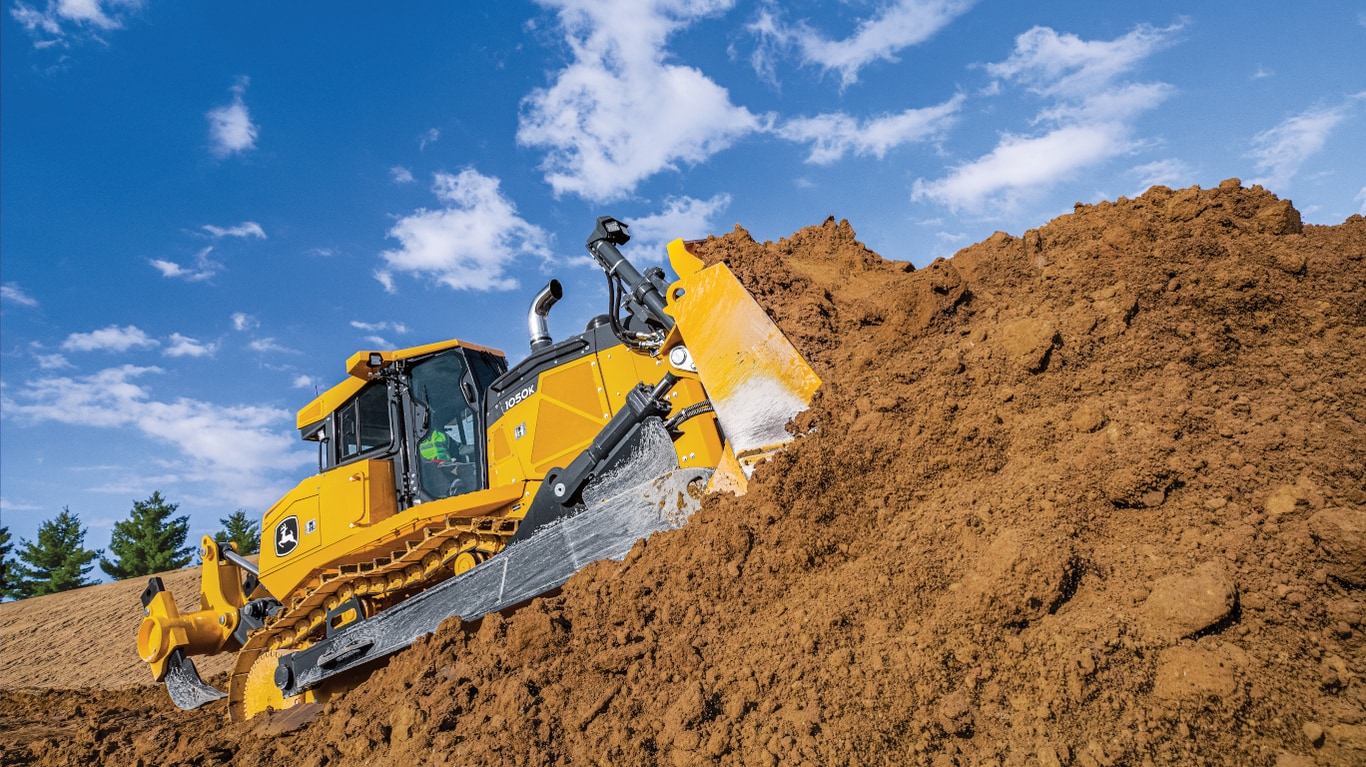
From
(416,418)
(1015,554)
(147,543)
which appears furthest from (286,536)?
(147,543)

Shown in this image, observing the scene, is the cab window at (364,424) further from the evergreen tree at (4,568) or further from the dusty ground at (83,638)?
the evergreen tree at (4,568)

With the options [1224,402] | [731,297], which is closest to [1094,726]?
[1224,402]

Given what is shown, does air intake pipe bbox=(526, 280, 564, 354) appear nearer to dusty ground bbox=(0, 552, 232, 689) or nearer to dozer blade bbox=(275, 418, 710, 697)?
dozer blade bbox=(275, 418, 710, 697)

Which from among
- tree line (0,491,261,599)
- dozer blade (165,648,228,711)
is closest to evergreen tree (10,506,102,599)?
tree line (0,491,261,599)

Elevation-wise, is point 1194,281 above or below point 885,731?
above

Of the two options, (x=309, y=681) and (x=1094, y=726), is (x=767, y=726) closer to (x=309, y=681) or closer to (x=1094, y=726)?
(x=1094, y=726)

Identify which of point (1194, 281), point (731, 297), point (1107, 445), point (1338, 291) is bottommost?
point (1107, 445)

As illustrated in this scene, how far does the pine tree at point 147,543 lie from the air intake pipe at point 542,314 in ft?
109

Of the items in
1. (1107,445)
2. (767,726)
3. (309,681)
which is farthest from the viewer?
(309,681)

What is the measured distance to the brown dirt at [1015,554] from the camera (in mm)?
2752

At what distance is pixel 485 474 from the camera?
7.18 meters

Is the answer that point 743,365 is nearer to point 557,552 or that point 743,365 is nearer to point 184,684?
point 557,552

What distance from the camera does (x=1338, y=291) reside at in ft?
12.1

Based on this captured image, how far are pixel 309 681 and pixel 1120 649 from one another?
6168 millimetres
